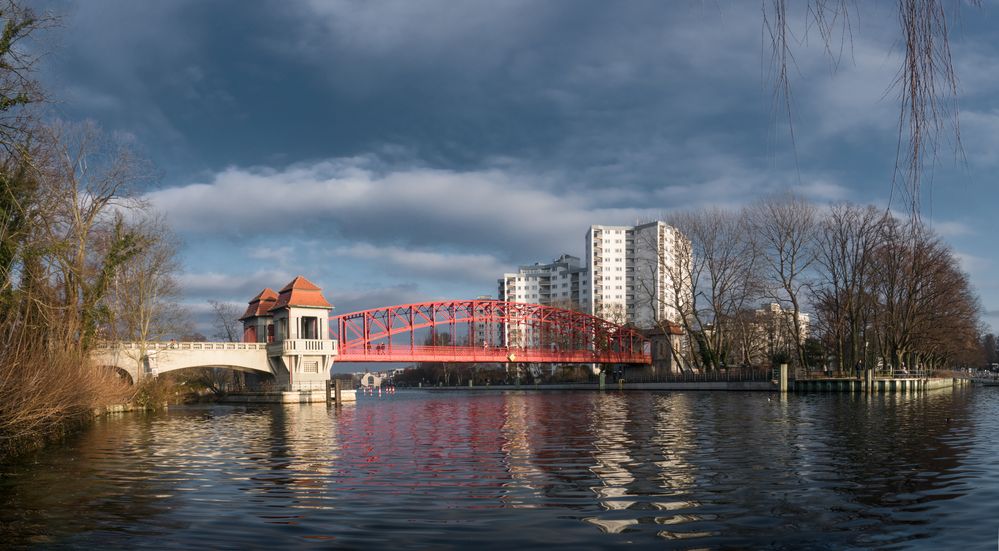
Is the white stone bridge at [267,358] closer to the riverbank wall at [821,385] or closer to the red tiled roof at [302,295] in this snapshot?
the red tiled roof at [302,295]

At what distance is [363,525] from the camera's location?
10461 mm

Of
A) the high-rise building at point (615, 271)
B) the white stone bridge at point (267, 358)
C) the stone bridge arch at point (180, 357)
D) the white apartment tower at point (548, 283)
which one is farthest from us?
the white apartment tower at point (548, 283)

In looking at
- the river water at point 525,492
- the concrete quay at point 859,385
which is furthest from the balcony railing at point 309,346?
the concrete quay at point 859,385

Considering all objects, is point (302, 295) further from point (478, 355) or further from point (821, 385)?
point (821, 385)

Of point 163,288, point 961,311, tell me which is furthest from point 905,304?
point 163,288

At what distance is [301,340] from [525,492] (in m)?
55.4

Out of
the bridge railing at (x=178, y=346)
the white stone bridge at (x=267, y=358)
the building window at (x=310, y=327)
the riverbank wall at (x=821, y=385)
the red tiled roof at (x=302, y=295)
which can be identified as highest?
the red tiled roof at (x=302, y=295)

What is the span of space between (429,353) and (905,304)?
4782 centimetres

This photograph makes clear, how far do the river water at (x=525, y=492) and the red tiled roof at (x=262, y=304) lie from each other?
54.2m

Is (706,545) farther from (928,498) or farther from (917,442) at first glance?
(917,442)

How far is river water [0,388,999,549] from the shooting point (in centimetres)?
969

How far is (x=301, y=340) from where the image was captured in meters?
65.2

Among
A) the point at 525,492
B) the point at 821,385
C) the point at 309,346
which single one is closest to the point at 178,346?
the point at 309,346

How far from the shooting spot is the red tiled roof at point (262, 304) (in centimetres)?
7731
